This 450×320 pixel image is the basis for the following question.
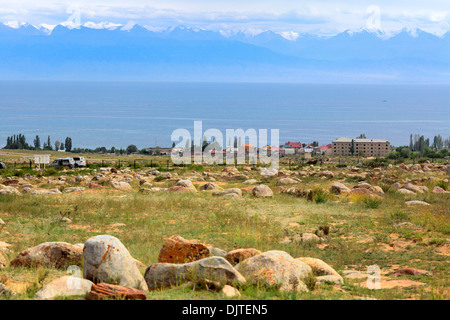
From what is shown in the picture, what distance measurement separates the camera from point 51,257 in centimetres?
916

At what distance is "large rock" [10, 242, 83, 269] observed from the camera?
907cm

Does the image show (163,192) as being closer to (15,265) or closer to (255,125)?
(15,265)

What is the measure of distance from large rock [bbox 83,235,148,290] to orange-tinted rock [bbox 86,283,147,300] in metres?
0.63

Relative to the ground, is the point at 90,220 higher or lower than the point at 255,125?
lower

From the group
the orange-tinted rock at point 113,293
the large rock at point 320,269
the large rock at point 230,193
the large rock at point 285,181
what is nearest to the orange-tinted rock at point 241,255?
the large rock at point 320,269

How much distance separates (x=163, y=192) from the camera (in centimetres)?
2133

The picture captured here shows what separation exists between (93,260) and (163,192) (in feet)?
45.2

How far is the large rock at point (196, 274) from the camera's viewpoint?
739 cm

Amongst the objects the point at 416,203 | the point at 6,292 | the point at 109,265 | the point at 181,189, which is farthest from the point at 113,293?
the point at 181,189

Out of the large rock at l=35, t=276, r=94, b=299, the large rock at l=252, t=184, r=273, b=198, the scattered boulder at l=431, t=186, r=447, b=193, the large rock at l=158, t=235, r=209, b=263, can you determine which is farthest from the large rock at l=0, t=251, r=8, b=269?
the scattered boulder at l=431, t=186, r=447, b=193

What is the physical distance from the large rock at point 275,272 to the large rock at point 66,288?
2.36 m

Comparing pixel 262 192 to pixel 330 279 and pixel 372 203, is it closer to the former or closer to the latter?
pixel 372 203

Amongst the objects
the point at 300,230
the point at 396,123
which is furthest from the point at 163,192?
the point at 396,123

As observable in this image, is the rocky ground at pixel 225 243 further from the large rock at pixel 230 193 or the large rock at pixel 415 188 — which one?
the large rock at pixel 415 188
